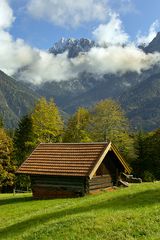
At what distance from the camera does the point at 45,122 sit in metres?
75.3

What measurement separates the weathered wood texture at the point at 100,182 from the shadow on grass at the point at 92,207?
9871 mm

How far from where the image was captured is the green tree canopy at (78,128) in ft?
264

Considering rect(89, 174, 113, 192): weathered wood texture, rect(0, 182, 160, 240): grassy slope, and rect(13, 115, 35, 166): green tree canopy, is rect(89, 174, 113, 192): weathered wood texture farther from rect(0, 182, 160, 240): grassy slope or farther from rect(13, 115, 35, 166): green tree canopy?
rect(13, 115, 35, 166): green tree canopy

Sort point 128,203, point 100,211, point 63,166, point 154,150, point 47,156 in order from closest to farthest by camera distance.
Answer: point 100,211
point 128,203
point 63,166
point 47,156
point 154,150

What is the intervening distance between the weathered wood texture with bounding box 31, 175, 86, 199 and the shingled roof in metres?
0.74

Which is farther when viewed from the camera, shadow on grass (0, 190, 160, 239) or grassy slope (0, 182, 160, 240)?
shadow on grass (0, 190, 160, 239)

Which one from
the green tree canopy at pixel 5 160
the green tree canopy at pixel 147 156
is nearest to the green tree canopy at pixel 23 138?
the green tree canopy at pixel 5 160

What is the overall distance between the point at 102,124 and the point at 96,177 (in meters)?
43.5

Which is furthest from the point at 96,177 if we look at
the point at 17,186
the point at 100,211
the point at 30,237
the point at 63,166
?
the point at 17,186

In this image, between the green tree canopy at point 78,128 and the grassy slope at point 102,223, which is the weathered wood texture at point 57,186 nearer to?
the grassy slope at point 102,223

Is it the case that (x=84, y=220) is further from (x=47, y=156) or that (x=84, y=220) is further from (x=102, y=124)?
(x=102, y=124)

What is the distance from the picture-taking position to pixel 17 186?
78812 millimetres

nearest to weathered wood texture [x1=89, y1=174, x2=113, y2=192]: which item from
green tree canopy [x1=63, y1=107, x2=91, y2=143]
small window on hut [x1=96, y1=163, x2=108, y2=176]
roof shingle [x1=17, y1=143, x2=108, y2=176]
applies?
small window on hut [x1=96, y1=163, x2=108, y2=176]

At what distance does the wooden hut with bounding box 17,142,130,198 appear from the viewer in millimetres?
36406
